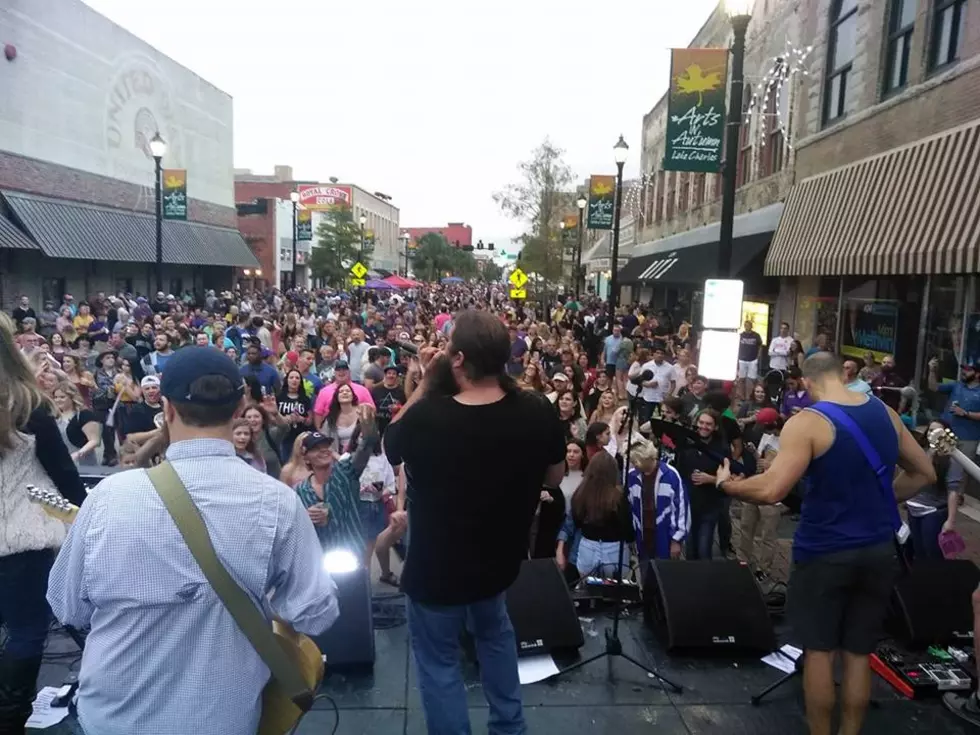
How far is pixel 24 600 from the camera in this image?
326 centimetres

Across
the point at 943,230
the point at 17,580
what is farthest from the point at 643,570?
the point at 943,230

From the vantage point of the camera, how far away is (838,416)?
3285 millimetres

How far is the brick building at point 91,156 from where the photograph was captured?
2361cm

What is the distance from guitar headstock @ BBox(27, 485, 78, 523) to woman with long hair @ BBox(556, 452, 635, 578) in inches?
142

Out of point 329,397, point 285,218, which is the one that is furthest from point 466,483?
point 285,218

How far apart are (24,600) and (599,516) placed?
3719 mm

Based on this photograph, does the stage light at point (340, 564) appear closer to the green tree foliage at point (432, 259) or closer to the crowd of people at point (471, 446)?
the crowd of people at point (471, 446)

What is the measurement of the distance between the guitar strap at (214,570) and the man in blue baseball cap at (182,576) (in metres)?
0.02

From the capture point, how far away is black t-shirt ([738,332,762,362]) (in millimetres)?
14016

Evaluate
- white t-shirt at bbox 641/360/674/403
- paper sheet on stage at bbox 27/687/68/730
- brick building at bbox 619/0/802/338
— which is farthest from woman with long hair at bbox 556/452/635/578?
white t-shirt at bbox 641/360/674/403

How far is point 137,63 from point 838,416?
3428 cm

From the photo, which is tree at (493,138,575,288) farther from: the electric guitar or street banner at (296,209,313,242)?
the electric guitar

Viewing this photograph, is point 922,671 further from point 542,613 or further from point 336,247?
point 336,247

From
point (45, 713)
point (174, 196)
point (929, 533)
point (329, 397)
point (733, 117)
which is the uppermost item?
point (174, 196)
